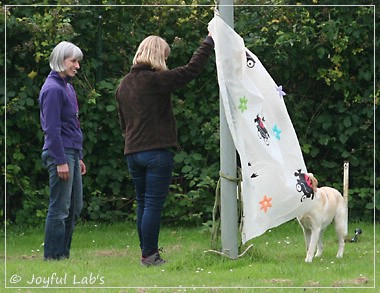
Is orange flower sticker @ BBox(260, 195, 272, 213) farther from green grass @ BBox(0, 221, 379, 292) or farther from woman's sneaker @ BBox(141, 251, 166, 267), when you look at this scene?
woman's sneaker @ BBox(141, 251, 166, 267)

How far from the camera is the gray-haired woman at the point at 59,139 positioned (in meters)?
6.94

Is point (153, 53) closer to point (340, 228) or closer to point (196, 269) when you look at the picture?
point (196, 269)

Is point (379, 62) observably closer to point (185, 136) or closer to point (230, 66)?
point (185, 136)

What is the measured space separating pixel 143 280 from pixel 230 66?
167 cm

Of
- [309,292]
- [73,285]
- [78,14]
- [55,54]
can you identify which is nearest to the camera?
[309,292]

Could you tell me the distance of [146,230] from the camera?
6746 mm

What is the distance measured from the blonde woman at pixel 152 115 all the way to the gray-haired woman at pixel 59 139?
55cm

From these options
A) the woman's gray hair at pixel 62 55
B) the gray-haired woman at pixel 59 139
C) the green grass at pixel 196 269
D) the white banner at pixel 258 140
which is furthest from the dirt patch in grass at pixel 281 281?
the woman's gray hair at pixel 62 55

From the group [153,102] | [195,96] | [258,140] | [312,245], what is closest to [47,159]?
[153,102]

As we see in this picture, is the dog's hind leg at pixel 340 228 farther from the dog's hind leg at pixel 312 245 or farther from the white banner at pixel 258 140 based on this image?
the white banner at pixel 258 140

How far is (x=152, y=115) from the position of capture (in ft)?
21.6

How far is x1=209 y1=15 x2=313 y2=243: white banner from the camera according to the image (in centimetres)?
644

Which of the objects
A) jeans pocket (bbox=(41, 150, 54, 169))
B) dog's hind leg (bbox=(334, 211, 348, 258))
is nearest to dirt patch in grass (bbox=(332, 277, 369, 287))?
dog's hind leg (bbox=(334, 211, 348, 258))

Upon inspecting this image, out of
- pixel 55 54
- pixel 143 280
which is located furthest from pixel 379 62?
pixel 143 280
